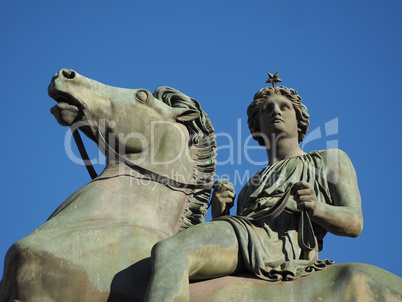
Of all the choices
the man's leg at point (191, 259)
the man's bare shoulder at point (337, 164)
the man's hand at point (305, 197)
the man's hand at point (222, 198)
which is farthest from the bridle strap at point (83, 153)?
the man's bare shoulder at point (337, 164)

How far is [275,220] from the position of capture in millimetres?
8969

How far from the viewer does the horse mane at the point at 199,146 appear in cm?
958

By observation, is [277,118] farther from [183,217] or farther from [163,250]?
[163,250]

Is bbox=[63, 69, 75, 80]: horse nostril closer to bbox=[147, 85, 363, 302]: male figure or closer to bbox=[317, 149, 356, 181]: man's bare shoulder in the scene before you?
bbox=[147, 85, 363, 302]: male figure

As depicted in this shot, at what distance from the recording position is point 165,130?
955cm

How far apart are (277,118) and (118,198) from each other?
2.28 m

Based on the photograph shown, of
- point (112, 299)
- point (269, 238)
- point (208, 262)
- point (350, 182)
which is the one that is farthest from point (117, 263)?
point (350, 182)

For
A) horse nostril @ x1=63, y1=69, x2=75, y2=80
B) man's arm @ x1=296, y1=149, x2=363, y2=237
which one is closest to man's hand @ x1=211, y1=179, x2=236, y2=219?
man's arm @ x1=296, y1=149, x2=363, y2=237

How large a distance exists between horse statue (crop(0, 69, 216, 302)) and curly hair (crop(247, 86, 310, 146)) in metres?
0.65

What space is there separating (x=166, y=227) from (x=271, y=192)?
1201 mm

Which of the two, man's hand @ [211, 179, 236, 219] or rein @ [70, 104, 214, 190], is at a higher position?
rein @ [70, 104, 214, 190]

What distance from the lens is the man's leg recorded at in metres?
7.69

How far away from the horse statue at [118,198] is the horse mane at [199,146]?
0.01 metres

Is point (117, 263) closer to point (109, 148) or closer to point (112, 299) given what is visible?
point (112, 299)
